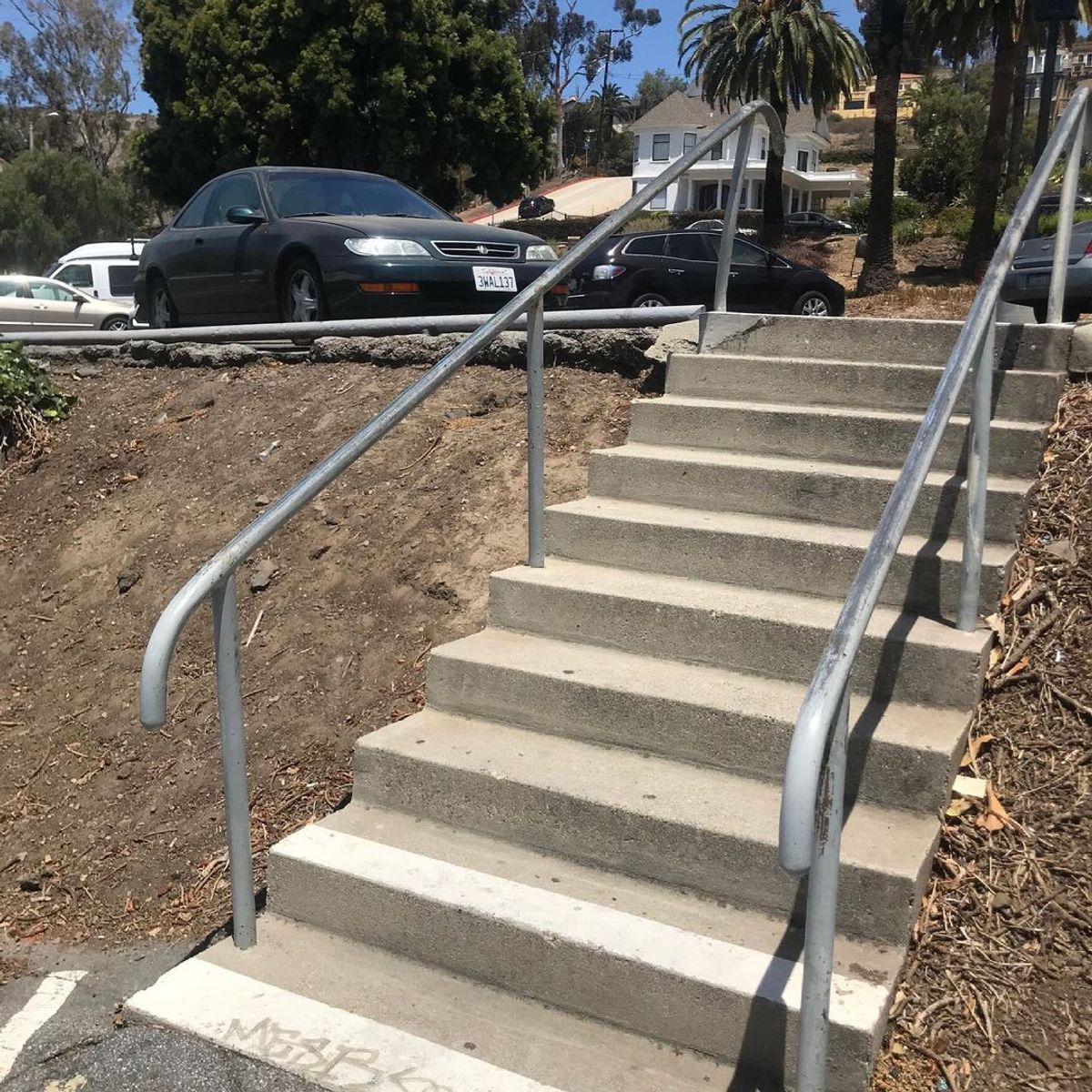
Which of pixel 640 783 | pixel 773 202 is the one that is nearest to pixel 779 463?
pixel 640 783

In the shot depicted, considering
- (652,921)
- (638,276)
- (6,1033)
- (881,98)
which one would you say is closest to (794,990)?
(652,921)

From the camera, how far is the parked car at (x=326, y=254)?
7.25m

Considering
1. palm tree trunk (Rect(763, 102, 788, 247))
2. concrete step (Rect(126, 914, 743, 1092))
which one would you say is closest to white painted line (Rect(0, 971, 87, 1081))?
concrete step (Rect(126, 914, 743, 1092))

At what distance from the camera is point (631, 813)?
9.80 ft

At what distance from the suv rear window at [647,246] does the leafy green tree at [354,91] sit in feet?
61.2

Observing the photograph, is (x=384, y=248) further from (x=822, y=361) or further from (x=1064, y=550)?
(x=1064, y=550)

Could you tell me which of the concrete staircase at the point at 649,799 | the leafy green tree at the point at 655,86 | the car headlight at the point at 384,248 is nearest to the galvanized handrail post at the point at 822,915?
the concrete staircase at the point at 649,799

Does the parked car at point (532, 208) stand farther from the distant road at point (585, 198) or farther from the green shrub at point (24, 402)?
the green shrub at point (24, 402)

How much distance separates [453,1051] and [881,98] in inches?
881

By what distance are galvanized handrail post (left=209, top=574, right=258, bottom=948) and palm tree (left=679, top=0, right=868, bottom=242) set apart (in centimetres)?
3205

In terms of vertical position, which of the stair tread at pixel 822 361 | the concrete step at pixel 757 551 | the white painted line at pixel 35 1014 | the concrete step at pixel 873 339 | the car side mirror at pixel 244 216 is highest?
the car side mirror at pixel 244 216

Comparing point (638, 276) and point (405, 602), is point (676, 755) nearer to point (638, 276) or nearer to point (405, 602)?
point (405, 602)

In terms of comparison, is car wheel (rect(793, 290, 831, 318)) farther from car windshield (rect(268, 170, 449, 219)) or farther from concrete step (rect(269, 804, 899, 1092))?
concrete step (rect(269, 804, 899, 1092))

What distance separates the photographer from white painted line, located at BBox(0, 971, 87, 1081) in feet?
9.54
